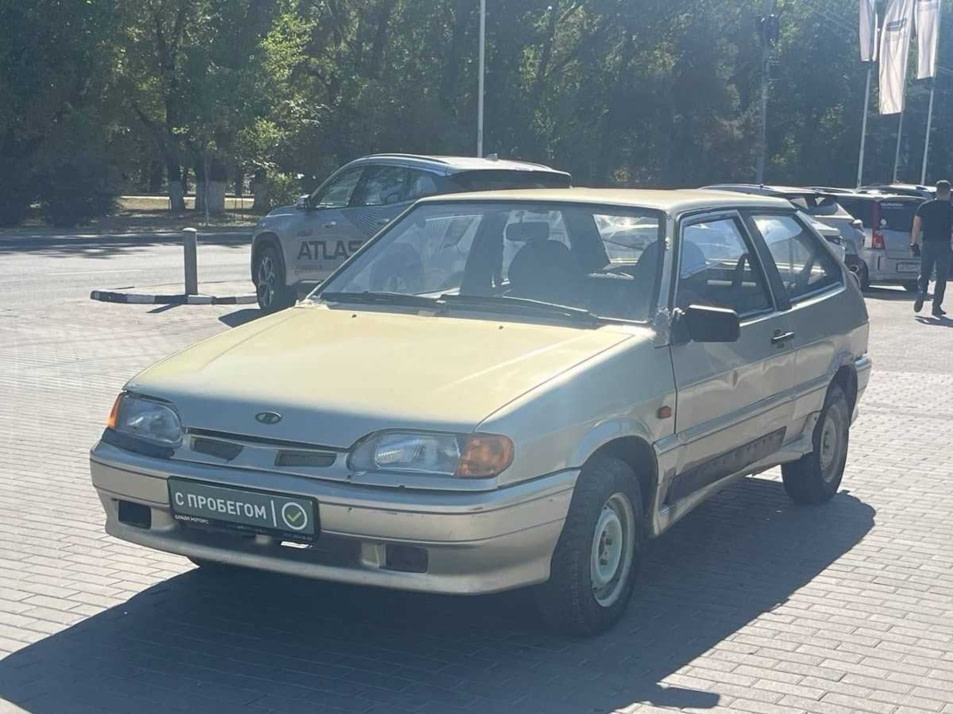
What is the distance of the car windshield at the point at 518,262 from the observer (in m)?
5.88

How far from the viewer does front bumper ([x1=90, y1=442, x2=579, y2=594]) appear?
4.57 metres

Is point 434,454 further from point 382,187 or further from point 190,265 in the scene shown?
point 190,265

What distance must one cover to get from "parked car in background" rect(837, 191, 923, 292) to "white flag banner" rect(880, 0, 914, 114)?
53.8 feet

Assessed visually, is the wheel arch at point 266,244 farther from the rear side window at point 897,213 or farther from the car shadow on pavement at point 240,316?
the rear side window at point 897,213

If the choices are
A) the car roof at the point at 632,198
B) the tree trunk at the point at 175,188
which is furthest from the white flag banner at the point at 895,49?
the car roof at the point at 632,198

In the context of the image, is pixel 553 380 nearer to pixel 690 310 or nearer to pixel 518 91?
pixel 690 310

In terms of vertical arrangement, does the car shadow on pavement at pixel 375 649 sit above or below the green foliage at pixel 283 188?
above

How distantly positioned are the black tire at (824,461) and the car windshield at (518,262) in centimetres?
196

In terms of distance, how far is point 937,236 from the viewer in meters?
18.8

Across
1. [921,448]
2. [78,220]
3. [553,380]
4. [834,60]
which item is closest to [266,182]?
[78,220]

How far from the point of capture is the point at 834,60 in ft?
215

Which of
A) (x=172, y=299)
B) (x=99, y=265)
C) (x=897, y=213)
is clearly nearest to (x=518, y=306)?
(x=172, y=299)

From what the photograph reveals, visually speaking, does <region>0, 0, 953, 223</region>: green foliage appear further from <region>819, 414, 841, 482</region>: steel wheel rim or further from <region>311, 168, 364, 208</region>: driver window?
<region>819, 414, 841, 482</region>: steel wheel rim

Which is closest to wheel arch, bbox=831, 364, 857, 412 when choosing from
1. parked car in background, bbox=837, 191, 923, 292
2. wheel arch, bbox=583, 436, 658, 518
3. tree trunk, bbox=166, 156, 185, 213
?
wheel arch, bbox=583, 436, 658, 518
